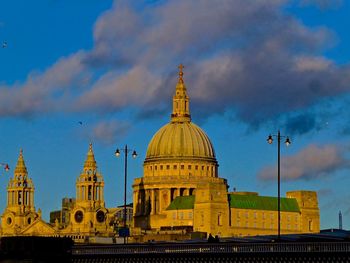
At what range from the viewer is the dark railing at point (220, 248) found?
10644 centimetres

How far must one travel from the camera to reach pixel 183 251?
382 feet

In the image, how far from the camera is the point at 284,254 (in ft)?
355

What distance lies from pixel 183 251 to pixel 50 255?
11.6 m

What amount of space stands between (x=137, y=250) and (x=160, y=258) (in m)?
3.00

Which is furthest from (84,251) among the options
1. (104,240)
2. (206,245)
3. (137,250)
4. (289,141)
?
(104,240)

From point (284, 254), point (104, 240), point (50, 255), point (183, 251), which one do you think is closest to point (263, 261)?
point (284, 254)

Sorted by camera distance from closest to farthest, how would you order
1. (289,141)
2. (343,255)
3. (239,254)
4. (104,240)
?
(343,255)
(239,254)
(289,141)
(104,240)

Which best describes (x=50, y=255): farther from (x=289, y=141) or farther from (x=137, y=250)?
(x=289, y=141)

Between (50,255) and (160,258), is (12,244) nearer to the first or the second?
(50,255)

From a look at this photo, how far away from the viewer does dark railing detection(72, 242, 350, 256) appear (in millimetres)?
106438

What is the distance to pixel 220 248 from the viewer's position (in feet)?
371

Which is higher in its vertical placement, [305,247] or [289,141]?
[289,141]

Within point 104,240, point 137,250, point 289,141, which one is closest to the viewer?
point 137,250

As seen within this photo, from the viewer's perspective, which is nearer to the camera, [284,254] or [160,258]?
[284,254]
